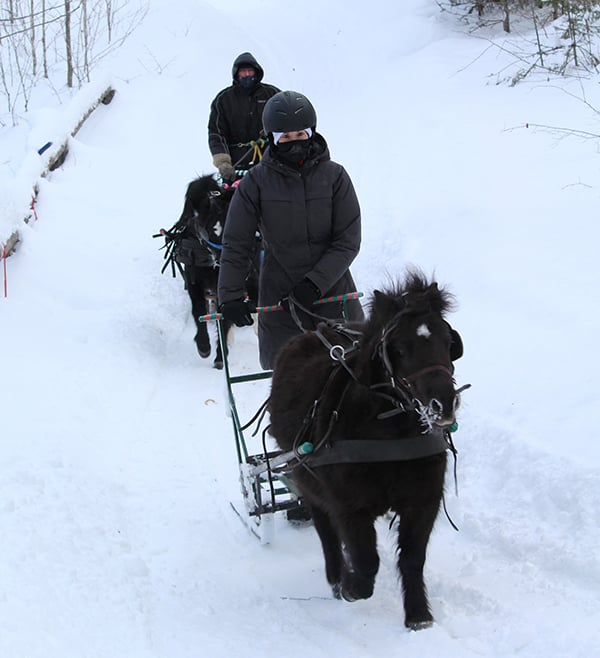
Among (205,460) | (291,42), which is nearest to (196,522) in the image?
(205,460)

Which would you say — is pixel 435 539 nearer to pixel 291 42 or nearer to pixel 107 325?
pixel 107 325

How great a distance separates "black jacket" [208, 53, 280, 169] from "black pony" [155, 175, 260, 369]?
18.3 inches

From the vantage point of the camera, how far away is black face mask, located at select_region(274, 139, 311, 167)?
4238 mm

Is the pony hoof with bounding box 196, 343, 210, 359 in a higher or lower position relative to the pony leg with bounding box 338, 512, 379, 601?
lower

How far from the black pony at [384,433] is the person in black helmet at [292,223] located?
818mm

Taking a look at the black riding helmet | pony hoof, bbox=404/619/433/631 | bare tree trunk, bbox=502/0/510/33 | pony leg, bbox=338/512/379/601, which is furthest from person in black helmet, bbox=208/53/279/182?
bare tree trunk, bbox=502/0/510/33

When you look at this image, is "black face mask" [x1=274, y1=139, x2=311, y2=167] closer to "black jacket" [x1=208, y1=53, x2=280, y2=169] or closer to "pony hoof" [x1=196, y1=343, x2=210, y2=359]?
"black jacket" [x1=208, y1=53, x2=280, y2=169]

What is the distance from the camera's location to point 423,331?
9.37 feet

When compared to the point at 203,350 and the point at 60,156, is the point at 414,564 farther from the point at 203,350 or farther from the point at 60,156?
the point at 60,156

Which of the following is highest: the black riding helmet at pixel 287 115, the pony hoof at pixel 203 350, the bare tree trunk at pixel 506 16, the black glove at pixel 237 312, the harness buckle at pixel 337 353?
the bare tree trunk at pixel 506 16

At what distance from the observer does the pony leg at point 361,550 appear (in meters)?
3.29

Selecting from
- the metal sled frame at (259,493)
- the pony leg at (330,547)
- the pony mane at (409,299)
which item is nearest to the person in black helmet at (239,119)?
the metal sled frame at (259,493)

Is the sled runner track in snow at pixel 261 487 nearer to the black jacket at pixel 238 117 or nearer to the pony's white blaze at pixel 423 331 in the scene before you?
the pony's white blaze at pixel 423 331

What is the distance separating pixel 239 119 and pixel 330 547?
5228 millimetres
